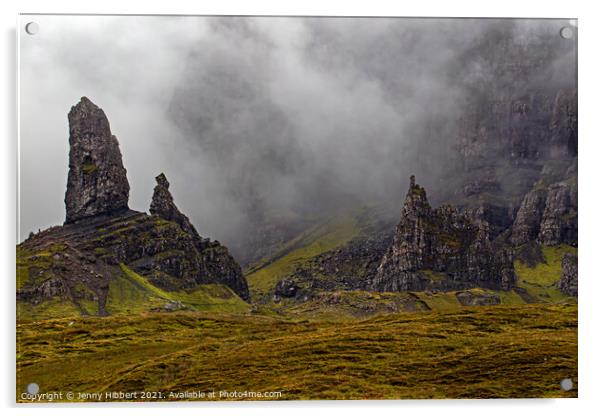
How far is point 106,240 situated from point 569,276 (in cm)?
1444

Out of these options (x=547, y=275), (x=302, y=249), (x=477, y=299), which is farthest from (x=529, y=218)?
(x=302, y=249)

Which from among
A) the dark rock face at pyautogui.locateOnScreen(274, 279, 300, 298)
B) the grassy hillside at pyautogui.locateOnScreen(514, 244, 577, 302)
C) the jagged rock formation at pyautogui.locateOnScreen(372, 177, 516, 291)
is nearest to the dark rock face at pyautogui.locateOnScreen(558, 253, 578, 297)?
the grassy hillside at pyautogui.locateOnScreen(514, 244, 577, 302)

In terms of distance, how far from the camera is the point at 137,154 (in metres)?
19.6

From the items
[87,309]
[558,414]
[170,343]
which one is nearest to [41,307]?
[87,309]

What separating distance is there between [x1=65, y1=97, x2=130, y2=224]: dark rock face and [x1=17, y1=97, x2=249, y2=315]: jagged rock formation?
0.03 metres

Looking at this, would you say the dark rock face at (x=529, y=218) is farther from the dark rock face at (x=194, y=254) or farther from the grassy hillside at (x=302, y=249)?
the dark rock face at (x=194, y=254)

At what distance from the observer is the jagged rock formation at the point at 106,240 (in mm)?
18672

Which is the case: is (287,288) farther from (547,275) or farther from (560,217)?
(560,217)

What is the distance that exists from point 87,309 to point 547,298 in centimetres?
1379

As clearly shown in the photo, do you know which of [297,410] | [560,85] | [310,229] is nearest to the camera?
[297,410]

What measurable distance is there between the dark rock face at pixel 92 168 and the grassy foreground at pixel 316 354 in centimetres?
366

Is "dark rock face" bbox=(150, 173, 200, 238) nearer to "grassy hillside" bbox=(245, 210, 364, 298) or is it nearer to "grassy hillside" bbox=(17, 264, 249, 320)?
"grassy hillside" bbox=(17, 264, 249, 320)

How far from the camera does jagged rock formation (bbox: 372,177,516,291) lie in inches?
798
